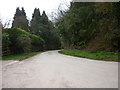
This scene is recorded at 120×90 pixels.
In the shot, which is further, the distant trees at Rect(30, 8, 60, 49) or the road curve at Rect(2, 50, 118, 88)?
the distant trees at Rect(30, 8, 60, 49)

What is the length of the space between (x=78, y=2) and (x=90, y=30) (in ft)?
16.7

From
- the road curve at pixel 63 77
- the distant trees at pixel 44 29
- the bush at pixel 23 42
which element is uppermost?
the distant trees at pixel 44 29

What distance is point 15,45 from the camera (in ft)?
78.8

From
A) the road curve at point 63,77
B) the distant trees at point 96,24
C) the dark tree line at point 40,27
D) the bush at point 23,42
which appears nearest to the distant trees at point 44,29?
the dark tree line at point 40,27

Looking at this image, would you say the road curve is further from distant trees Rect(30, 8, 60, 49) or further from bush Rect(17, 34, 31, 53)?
distant trees Rect(30, 8, 60, 49)

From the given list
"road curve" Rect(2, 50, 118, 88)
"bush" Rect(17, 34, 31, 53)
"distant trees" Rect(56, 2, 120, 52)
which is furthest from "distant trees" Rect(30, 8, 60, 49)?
"road curve" Rect(2, 50, 118, 88)

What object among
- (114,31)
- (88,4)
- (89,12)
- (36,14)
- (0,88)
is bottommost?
(0,88)

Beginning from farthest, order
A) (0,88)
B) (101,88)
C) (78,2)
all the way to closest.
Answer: (78,2)
(0,88)
(101,88)

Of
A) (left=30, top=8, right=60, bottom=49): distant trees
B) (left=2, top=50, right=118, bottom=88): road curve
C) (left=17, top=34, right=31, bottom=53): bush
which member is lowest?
(left=2, top=50, right=118, bottom=88): road curve

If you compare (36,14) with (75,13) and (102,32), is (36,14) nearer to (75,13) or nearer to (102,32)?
(75,13)

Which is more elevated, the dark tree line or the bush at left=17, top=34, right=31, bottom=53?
the dark tree line

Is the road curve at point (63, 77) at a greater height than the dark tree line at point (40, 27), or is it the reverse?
the dark tree line at point (40, 27)

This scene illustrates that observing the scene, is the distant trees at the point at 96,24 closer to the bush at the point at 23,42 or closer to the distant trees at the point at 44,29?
the bush at the point at 23,42

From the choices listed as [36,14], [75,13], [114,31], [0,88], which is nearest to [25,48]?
[75,13]
